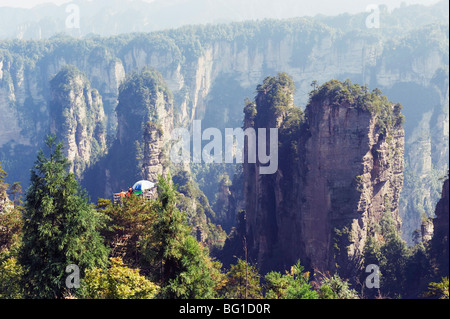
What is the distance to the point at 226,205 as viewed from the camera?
315 ft

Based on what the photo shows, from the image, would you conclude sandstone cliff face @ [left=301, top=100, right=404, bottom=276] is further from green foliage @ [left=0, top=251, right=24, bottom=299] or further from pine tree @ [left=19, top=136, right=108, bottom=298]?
green foliage @ [left=0, top=251, right=24, bottom=299]

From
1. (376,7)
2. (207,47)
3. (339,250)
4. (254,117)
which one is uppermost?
(376,7)

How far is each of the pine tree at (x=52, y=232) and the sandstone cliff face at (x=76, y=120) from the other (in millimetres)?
82494

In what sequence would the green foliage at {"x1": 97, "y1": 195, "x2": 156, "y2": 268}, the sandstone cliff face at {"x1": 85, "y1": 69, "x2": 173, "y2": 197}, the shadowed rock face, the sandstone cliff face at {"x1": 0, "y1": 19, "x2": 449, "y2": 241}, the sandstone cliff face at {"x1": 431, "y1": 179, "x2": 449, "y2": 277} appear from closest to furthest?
the green foliage at {"x1": 97, "y1": 195, "x2": 156, "y2": 268}
the sandstone cliff face at {"x1": 431, "y1": 179, "x2": 449, "y2": 277}
the shadowed rock face
the sandstone cliff face at {"x1": 85, "y1": 69, "x2": 173, "y2": 197}
the sandstone cliff face at {"x1": 0, "y1": 19, "x2": 449, "y2": 241}

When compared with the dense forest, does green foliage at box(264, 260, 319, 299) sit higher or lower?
lower

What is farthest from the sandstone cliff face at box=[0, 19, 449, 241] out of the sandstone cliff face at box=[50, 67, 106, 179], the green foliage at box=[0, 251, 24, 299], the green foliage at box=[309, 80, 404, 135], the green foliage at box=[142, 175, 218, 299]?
the green foliage at box=[142, 175, 218, 299]

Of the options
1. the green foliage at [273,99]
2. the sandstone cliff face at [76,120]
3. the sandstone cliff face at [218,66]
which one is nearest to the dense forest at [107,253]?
the green foliage at [273,99]

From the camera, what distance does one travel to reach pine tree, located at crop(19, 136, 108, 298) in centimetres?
2427

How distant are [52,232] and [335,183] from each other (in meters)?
25.4

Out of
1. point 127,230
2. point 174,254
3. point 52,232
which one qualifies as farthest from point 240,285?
point 52,232

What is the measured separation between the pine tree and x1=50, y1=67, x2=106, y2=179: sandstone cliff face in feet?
271

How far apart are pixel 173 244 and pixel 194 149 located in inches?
4398

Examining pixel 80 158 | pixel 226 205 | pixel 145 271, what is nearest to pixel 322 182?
pixel 145 271
